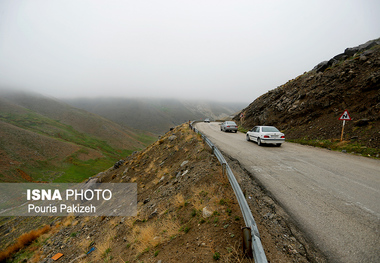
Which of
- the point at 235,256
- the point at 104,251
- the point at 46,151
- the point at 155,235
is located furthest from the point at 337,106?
the point at 46,151

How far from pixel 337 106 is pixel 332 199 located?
1573cm

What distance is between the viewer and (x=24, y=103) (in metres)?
151

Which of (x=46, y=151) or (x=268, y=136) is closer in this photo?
(x=268, y=136)

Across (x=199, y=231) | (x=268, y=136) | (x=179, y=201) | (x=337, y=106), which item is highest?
(x=337, y=106)

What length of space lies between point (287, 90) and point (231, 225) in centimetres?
2583

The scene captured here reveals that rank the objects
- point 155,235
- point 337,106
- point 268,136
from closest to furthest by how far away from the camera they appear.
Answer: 1. point 155,235
2. point 268,136
3. point 337,106

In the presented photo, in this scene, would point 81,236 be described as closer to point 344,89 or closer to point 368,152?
point 368,152

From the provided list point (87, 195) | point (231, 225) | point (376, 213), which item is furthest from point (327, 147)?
point (87, 195)

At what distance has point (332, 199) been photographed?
4.60 metres

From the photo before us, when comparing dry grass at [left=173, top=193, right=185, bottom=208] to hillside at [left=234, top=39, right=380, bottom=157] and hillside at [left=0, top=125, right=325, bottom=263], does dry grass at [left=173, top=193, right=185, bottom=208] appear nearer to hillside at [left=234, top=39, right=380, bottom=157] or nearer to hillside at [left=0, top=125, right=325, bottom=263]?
hillside at [left=0, top=125, right=325, bottom=263]

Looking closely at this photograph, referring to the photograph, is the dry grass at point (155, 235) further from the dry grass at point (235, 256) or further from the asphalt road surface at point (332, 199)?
the asphalt road surface at point (332, 199)

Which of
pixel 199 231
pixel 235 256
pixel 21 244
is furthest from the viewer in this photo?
pixel 21 244

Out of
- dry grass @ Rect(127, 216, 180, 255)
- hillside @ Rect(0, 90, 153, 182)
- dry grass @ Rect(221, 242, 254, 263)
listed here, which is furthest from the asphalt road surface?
hillside @ Rect(0, 90, 153, 182)

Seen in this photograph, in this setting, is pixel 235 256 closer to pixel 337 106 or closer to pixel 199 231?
pixel 199 231
